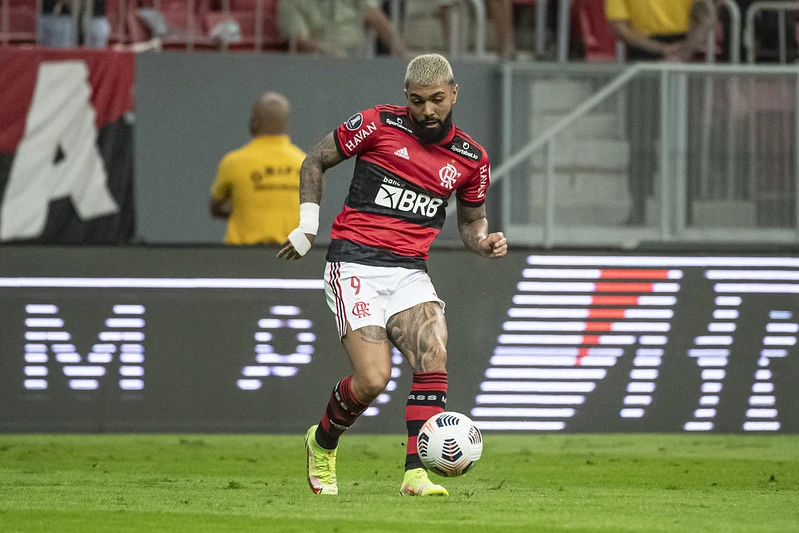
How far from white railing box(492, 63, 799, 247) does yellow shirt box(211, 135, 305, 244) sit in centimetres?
205

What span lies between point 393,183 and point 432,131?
0.37 m

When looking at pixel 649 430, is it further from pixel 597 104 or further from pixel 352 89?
pixel 352 89

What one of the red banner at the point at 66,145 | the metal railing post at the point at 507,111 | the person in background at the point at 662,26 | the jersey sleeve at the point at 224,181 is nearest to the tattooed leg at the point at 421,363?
the jersey sleeve at the point at 224,181

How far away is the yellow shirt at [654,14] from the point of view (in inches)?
590

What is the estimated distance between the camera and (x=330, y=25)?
14.8 metres

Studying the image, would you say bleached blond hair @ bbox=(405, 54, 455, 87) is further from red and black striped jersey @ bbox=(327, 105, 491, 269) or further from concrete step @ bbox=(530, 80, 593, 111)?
concrete step @ bbox=(530, 80, 593, 111)

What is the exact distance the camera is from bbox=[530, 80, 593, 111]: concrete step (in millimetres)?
13945

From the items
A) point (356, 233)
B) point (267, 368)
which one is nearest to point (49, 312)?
point (267, 368)

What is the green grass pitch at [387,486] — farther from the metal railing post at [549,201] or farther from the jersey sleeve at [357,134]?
the metal railing post at [549,201]

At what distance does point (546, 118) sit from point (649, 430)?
3325 millimetres

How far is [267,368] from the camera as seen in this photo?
12.0m

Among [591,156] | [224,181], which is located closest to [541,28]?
[591,156]

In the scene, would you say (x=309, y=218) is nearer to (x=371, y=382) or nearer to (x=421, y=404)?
(x=371, y=382)

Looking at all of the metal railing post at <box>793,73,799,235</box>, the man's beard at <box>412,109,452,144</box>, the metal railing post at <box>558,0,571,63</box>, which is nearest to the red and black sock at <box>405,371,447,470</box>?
the man's beard at <box>412,109,452,144</box>
